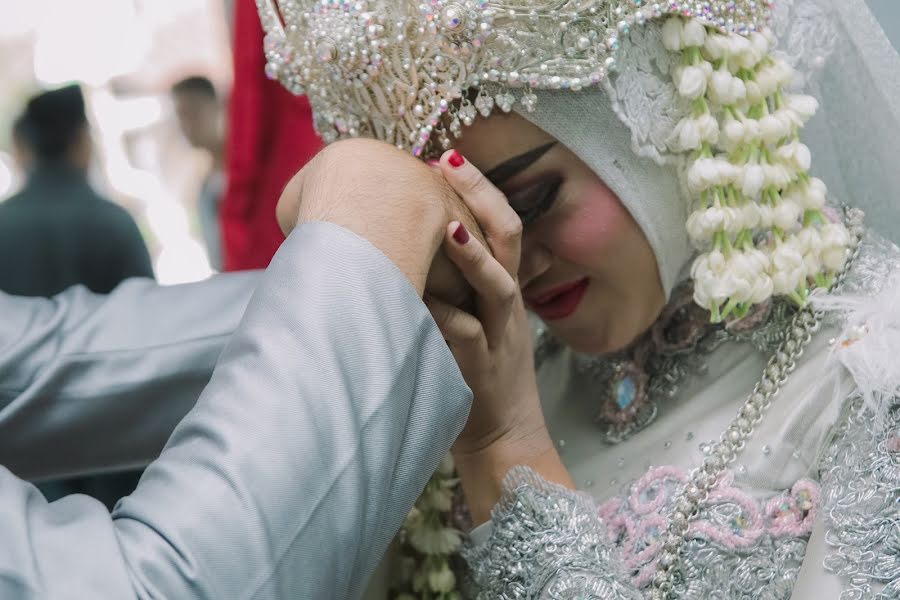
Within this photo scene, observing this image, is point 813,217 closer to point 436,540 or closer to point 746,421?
point 746,421

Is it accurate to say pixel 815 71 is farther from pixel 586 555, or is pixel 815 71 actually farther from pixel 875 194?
pixel 586 555

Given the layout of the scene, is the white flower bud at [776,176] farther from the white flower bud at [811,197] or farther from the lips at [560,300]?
the lips at [560,300]

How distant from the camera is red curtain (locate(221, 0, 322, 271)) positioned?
1611 millimetres

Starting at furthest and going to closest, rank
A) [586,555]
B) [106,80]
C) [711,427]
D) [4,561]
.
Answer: [106,80] → [711,427] → [586,555] → [4,561]

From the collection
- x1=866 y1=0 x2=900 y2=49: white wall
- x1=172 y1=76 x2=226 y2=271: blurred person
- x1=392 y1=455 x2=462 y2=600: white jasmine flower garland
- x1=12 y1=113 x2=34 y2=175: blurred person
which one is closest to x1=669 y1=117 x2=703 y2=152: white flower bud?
x1=866 y1=0 x2=900 y2=49: white wall

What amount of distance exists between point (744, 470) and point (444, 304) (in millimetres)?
360

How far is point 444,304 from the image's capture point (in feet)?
3.50

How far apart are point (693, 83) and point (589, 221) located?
0.60 feet

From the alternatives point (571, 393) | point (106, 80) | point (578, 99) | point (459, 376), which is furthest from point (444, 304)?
point (106, 80)

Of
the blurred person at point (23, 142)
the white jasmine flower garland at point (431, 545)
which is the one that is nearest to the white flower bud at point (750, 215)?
the white jasmine flower garland at point (431, 545)

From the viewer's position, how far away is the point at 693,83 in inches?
43.7

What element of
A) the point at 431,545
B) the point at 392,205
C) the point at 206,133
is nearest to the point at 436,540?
the point at 431,545

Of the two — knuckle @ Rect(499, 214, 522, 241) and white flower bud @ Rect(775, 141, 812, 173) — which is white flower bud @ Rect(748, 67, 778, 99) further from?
knuckle @ Rect(499, 214, 522, 241)

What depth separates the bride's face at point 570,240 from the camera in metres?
1.15
